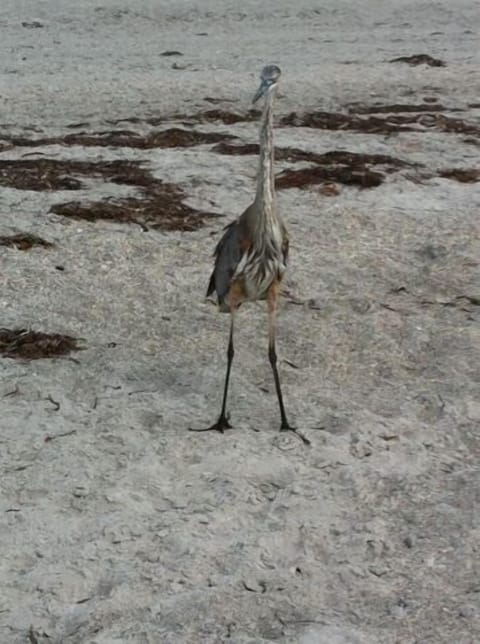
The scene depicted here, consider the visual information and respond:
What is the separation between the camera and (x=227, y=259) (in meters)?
6.71

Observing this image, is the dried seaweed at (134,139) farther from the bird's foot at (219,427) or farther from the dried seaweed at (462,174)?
the bird's foot at (219,427)

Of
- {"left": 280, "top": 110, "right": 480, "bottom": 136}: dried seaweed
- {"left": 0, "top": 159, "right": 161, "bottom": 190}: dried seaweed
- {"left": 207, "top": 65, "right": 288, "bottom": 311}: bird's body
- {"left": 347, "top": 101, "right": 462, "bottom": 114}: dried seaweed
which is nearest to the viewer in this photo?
{"left": 207, "top": 65, "right": 288, "bottom": 311}: bird's body

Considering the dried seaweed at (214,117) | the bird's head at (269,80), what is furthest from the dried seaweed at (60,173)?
the bird's head at (269,80)

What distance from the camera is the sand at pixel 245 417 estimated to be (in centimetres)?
509

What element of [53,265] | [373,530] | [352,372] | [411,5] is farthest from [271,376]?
[411,5]

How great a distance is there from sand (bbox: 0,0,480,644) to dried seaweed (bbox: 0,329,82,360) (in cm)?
13

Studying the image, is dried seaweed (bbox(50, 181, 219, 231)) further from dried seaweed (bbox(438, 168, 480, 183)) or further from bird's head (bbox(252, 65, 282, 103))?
bird's head (bbox(252, 65, 282, 103))

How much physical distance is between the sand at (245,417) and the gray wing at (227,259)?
799 millimetres

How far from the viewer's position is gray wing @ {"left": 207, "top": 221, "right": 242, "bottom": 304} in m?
6.61

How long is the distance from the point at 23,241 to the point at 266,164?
3.90m

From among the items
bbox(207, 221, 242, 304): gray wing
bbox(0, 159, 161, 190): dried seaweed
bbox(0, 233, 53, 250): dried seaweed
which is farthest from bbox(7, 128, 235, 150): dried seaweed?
bbox(207, 221, 242, 304): gray wing

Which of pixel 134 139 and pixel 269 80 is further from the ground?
pixel 269 80

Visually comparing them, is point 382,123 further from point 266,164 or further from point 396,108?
point 266,164

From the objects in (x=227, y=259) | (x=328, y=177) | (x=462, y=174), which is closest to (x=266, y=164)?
(x=227, y=259)
